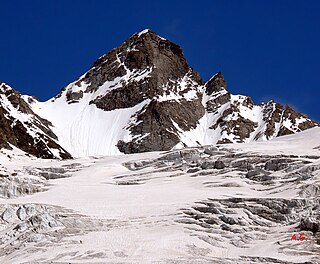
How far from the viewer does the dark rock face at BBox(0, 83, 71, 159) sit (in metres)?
132

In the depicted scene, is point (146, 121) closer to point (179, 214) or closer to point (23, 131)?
point (23, 131)

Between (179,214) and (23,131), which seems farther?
(23,131)

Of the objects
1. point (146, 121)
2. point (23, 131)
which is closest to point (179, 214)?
point (23, 131)

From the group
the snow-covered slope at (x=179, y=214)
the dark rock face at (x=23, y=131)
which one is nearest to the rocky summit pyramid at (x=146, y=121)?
the dark rock face at (x=23, y=131)

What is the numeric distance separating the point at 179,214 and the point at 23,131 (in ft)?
328

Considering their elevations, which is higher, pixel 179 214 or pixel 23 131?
pixel 23 131

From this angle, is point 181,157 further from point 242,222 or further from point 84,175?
point 242,222

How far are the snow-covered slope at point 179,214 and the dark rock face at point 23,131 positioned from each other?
160ft

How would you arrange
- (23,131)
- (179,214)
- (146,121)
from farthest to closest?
1. (146,121)
2. (23,131)
3. (179,214)

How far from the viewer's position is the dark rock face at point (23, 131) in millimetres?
131600

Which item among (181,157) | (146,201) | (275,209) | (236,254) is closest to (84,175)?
(181,157)

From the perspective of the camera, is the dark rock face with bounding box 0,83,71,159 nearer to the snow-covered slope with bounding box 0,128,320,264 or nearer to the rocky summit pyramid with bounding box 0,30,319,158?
the rocky summit pyramid with bounding box 0,30,319,158

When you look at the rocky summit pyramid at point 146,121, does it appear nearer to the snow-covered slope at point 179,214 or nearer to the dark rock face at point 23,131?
the dark rock face at point 23,131

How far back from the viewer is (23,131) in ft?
475
